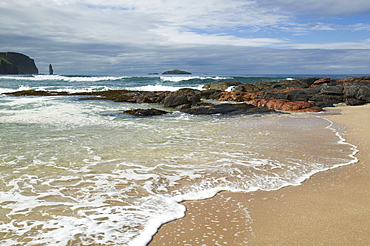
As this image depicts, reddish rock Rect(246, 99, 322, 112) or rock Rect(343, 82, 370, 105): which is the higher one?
rock Rect(343, 82, 370, 105)

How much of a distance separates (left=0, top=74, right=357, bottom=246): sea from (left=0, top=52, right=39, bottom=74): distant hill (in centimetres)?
11366

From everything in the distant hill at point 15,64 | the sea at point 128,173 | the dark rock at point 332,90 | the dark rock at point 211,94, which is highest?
the distant hill at point 15,64

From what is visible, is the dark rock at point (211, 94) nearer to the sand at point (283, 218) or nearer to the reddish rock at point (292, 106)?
the reddish rock at point (292, 106)

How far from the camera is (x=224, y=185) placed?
407 centimetres

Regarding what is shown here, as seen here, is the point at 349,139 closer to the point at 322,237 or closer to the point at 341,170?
the point at 341,170

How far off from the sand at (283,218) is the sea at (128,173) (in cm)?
22

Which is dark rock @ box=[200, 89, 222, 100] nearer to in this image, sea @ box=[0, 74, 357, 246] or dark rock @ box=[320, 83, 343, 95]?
dark rock @ box=[320, 83, 343, 95]

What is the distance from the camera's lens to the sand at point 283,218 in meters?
2.60

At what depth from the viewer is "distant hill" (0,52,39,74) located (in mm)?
104306

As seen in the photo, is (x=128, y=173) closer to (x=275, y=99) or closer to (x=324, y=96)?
(x=275, y=99)

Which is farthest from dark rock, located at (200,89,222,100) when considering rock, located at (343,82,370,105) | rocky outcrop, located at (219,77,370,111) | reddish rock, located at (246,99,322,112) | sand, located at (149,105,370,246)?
sand, located at (149,105,370,246)

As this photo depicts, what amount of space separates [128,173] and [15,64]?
139m

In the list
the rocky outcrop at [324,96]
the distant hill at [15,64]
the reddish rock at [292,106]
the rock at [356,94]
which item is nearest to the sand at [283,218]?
the reddish rock at [292,106]

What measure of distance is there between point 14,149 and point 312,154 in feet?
19.7
